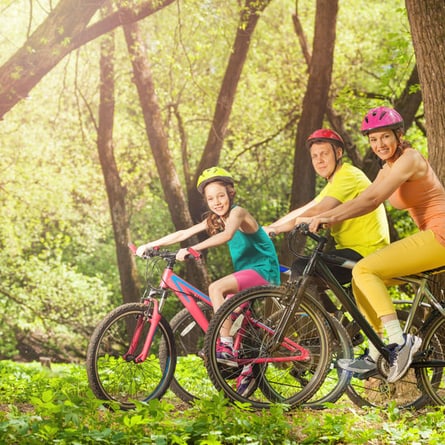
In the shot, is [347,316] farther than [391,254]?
Yes

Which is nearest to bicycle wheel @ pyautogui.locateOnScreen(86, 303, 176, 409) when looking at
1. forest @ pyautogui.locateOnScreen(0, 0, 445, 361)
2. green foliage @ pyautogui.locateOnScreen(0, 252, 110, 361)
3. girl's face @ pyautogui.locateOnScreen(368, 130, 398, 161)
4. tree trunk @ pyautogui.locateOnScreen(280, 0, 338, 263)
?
girl's face @ pyautogui.locateOnScreen(368, 130, 398, 161)

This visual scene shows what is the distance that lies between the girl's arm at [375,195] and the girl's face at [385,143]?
0.19 m

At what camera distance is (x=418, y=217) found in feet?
18.0

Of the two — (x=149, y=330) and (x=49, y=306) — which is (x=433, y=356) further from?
(x=49, y=306)

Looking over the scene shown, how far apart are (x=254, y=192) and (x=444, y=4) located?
49.3 ft

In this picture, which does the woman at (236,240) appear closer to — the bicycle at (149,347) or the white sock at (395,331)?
the bicycle at (149,347)

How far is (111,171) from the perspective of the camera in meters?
15.9

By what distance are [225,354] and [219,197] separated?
48.7 inches

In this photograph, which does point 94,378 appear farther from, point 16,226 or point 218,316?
point 16,226

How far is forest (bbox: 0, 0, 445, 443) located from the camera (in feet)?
49.8

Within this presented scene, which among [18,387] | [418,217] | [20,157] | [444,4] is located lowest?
[18,387]

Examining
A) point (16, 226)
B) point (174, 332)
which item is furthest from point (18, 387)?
point (16, 226)

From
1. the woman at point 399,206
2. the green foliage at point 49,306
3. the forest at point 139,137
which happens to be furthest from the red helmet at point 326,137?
the green foliage at point 49,306

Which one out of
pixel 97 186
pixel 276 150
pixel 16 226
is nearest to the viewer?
pixel 276 150
